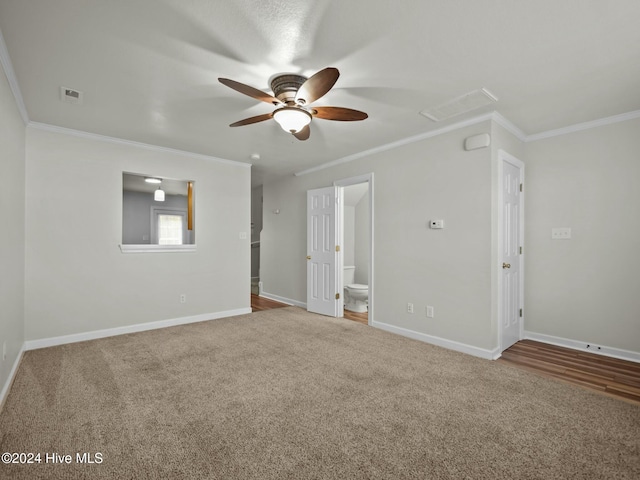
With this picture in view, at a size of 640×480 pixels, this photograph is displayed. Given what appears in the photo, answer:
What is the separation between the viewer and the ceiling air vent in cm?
276

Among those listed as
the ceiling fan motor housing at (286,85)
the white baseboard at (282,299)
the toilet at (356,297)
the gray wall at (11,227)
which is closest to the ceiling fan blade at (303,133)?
the ceiling fan motor housing at (286,85)

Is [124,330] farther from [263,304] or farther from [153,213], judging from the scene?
[153,213]

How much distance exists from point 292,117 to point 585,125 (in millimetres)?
3198

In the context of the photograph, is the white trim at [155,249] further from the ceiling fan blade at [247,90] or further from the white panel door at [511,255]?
the white panel door at [511,255]

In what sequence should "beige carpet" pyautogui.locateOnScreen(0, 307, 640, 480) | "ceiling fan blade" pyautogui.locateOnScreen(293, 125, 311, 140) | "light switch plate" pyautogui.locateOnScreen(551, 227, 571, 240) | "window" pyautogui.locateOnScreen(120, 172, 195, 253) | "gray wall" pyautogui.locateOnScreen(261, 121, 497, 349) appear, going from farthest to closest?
"window" pyautogui.locateOnScreen(120, 172, 195, 253) → "light switch plate" pyautogui.locateOnScreen(551, 227, 571, 240) → "gray wall" pyautogui.locateOnScreen(261, 121, 497, 349) → "ceiling fan blade" pyautogui.locateOnScreen(293, 125, 311, 140) → "beige carpet" pyautogui.locateOnScreen(0, 307, 640, 480)

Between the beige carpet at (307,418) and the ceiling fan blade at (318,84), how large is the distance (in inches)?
86.1

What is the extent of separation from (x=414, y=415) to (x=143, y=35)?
3026 millimetres

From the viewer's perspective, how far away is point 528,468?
5.42ft

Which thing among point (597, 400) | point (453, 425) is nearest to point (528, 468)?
Result: point (453, 425)

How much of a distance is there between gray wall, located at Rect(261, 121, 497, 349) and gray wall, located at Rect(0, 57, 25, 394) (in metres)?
3.69


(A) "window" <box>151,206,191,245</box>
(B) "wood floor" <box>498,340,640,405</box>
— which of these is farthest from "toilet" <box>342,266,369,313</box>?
(A) "window" <box>151,206,191,245</box>

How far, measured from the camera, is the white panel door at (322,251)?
495 centimetres

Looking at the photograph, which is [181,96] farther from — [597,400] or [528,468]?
[597,400]

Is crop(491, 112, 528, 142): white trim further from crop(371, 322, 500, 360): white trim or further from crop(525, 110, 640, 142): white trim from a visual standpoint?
crop(371, 322, 500, 360): white trim
